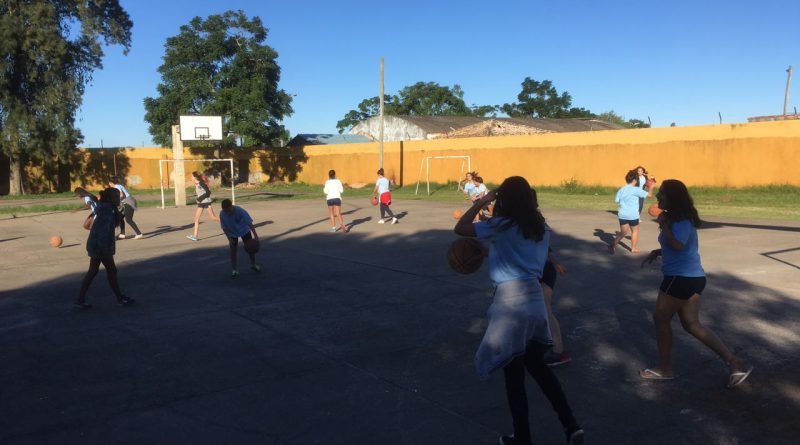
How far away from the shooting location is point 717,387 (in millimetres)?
5242

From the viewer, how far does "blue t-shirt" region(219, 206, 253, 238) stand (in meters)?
10.6

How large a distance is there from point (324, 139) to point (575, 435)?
52.8m

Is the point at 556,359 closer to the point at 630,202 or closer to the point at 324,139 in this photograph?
the point at 630,202

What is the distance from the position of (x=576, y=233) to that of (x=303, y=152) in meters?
32.8

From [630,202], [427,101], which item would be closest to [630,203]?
[630,202]

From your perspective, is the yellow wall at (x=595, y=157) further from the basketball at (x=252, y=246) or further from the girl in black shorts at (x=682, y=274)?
the girl in black shorts at (x=682, y=274)

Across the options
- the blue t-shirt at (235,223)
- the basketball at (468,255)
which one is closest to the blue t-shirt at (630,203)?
the blue t-shirt at (235,223)

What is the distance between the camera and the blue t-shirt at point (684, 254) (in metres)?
5.15

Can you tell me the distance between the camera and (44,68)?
3506 centimetres

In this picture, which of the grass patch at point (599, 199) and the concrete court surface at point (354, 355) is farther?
the grass patch at point (599, 199)

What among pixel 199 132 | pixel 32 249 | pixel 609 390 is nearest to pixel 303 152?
pixel 199 132

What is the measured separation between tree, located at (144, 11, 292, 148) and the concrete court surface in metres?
29.1

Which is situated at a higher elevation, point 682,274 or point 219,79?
point 219,79

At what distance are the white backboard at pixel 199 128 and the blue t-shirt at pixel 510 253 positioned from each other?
2699cm
